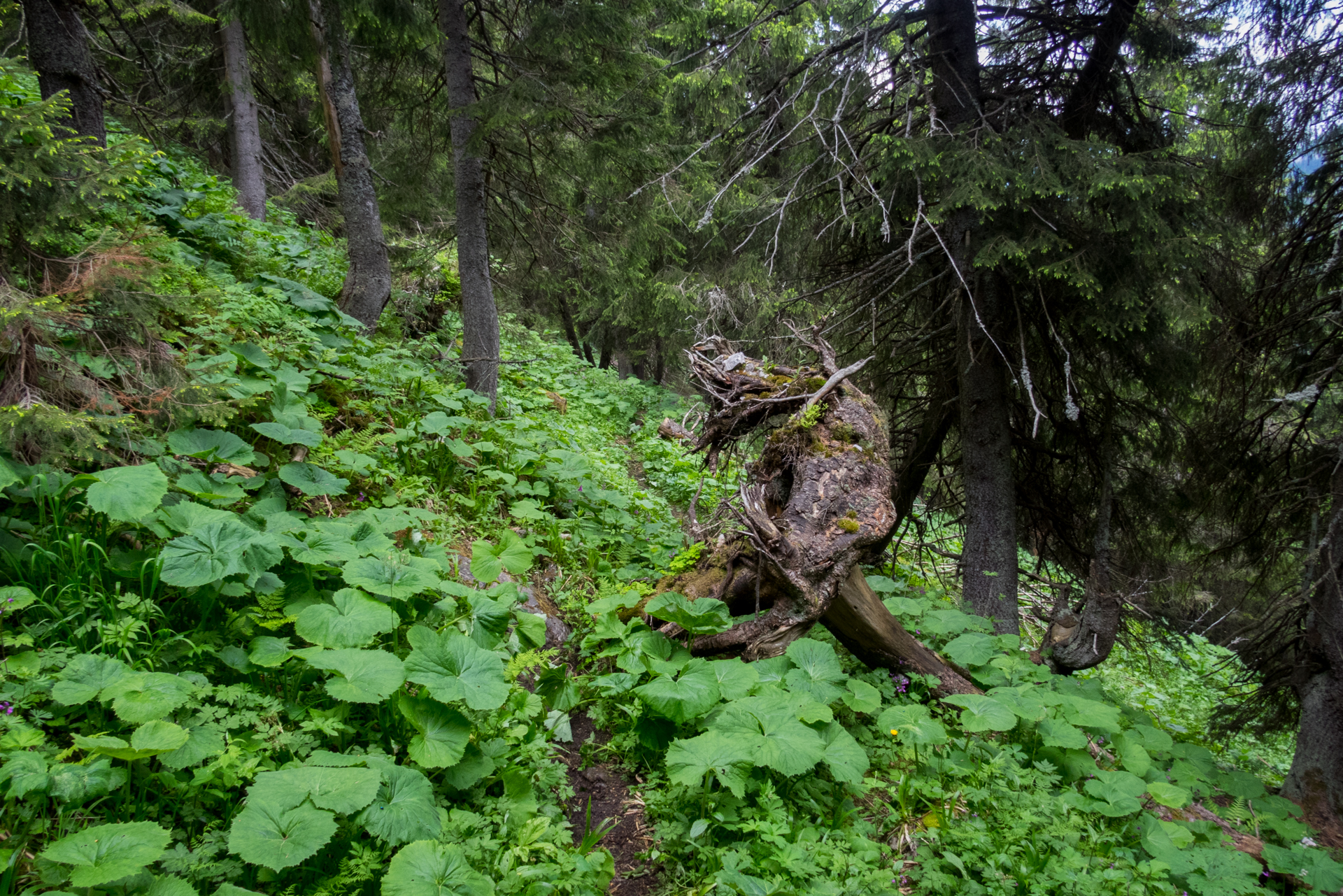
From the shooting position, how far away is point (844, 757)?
262cm

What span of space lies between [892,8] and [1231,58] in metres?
2.79

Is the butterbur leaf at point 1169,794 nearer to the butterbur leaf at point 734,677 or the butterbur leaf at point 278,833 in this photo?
the butterbur leaf at point 734,677

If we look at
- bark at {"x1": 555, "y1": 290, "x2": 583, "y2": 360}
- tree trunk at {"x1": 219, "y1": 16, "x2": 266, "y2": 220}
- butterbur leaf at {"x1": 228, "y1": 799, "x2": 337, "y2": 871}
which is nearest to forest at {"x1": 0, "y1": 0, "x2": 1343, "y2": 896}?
butterbur leaf at {"x1": 228, "y1": 799, "x2": 337, "y2": 871}

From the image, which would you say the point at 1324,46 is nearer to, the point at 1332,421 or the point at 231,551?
the point at 1332,421

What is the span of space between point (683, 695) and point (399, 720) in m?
1.19

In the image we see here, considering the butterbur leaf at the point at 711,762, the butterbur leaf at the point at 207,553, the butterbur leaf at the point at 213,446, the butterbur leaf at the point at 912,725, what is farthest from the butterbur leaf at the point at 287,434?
the butterbur leaf at the point at 912,725

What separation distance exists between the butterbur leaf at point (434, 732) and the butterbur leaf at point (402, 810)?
0.08 metres

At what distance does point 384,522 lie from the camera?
351 centimetres

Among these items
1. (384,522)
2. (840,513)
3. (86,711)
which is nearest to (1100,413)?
(840,513)

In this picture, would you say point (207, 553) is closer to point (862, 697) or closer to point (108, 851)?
point (108, 851)

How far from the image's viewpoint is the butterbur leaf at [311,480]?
3.50m

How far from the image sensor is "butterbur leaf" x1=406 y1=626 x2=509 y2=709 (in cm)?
240

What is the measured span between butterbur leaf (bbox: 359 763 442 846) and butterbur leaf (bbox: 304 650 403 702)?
263 mm

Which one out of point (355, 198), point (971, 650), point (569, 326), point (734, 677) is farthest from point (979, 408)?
point (569, 326)
